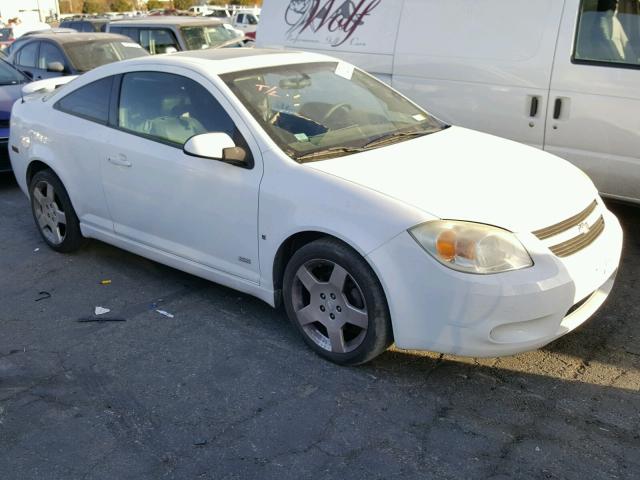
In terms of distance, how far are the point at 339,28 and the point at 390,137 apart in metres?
2.88

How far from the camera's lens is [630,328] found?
13.5 feet

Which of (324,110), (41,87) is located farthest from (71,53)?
(324,110)

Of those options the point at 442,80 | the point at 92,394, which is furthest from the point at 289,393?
the point at 442,80

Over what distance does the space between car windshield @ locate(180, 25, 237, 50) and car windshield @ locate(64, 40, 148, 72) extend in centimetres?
218

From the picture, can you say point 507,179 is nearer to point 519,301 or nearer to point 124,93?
point 519,301

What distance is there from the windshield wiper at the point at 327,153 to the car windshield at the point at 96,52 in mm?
6960

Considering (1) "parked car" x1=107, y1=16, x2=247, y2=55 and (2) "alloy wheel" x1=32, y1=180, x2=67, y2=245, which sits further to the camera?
(1) "parked car" x1=107, y1=16, x2=247, y2=55

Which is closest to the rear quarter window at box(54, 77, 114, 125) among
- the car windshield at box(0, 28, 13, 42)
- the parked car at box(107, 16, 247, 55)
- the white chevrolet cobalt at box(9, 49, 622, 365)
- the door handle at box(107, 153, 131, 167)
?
the white chevrolet cobalt at box(9, 49, 622, 365)

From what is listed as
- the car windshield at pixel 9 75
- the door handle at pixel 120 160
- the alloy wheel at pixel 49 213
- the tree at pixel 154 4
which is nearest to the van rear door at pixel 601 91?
the door handle at pixel 120 160

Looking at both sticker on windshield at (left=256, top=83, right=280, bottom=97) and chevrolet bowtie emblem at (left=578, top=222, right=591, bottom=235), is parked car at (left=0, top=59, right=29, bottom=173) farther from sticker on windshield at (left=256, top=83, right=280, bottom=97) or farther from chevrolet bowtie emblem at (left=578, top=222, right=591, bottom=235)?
chevrolet bowtie emblem at (left=578, top=222, right=591, bottom=235)

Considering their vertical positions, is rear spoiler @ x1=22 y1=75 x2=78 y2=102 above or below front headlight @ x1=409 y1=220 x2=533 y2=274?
above

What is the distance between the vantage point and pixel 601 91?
5.26 meters

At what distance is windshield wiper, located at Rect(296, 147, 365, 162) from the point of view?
153 inches

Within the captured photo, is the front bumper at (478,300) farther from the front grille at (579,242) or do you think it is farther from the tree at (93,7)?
the tree at (93,7)
